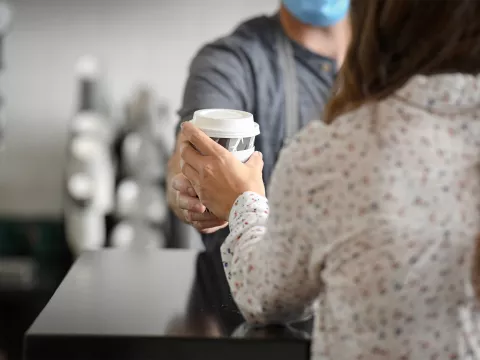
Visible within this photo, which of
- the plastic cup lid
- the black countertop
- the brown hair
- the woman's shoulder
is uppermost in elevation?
the brown hair

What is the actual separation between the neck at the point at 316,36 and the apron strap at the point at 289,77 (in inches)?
0.8

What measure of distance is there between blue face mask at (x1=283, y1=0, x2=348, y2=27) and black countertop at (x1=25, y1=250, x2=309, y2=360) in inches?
22.9

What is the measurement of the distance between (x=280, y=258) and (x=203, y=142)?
8.6 inches

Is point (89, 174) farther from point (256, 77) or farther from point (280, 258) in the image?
point (280, 258)

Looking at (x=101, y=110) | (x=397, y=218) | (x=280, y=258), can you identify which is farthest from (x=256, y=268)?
(x=101, y=110)

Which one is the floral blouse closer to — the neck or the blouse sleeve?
the blouse sleeve

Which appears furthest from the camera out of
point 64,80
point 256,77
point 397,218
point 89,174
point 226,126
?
point 64,80

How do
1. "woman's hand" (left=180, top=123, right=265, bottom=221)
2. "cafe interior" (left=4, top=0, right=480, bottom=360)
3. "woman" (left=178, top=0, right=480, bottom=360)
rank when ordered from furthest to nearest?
"cafe interior" (left=4, top=0, right=480, bottom=360) < "woman's hand" (left=180, top=123, right=265, bottom=221) < "woman" (left=178, top=0, right=480, bottom=360)

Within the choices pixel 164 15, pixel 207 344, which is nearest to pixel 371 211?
pixel 207 344

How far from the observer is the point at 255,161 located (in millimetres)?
871

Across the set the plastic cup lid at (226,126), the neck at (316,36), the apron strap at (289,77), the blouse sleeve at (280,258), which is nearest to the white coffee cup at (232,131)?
the plastic cup lid at (226,126)

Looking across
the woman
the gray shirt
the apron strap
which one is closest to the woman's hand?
the woman

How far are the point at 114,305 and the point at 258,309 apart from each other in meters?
0.16

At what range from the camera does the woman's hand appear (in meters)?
0.84
